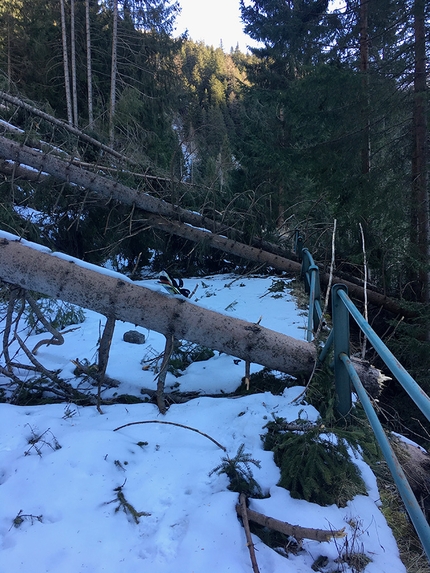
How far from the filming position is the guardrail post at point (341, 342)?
2.10m

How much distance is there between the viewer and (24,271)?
8.36 feet

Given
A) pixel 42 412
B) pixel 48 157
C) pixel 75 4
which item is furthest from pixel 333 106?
pixel 75 4

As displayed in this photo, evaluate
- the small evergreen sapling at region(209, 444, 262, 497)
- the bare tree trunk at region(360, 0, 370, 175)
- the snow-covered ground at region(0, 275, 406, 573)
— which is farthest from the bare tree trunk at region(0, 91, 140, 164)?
the small evergreen sapling at region(209, 444, 262, 497)

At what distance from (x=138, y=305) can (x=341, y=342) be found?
4.94 feet

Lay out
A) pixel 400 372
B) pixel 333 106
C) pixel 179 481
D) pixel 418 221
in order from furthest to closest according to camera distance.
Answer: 1. pixel 333 106
2. pixel 418 221
3. pixel 179 481
4. pixel 400 372

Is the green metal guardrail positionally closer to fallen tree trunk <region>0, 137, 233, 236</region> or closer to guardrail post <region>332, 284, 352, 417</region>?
guardrail post <region>332, 284, 352, 417</region>

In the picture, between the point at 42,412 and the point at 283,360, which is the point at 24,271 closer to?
the point at 42,412

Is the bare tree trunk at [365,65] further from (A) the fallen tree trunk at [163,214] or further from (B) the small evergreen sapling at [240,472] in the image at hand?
(B) the small evergreen sapling at [240,472]

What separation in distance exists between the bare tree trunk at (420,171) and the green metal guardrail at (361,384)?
10.5 ft

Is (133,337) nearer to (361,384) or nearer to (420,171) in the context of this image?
(361,384)

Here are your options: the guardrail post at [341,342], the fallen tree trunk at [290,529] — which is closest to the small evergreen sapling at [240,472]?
the fallen tree trunk at [290,529]

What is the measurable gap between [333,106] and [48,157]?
16.9 feet

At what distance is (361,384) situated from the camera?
167 centimetres

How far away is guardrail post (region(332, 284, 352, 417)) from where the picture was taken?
6.89 ft
